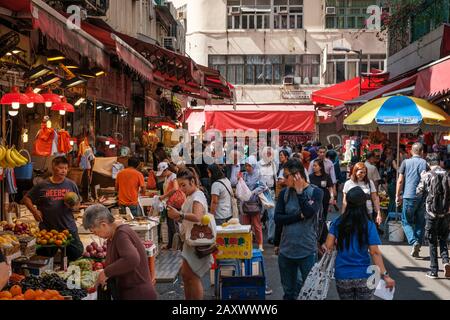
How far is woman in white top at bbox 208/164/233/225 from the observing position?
9867mm

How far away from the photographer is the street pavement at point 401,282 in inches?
350

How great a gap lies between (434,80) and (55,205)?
734 cm

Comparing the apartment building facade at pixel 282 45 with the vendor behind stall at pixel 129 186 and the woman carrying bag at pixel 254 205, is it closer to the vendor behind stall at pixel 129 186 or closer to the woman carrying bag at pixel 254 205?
the woman carrying bag at pixel 254 205

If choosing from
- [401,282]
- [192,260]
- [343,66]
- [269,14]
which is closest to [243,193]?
[401,282]

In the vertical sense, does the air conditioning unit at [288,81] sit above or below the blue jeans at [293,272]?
above

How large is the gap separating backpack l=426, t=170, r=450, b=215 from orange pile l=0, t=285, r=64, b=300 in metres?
6.49

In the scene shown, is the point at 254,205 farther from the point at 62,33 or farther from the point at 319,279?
the point at 319,279

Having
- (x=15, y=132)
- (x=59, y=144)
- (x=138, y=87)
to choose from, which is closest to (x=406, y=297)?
(x=59, y=144)

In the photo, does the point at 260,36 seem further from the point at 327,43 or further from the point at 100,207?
the point at 100,207

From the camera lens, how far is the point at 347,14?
128ft

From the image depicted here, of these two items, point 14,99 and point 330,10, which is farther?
point 330,10

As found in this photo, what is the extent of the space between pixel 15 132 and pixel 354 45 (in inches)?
1172

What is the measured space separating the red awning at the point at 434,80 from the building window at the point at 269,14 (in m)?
28.1

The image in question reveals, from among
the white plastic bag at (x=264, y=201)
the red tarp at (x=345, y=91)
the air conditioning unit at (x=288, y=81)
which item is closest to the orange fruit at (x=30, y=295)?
the white plastic bag at (x=264, y=201)
